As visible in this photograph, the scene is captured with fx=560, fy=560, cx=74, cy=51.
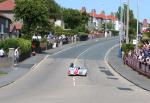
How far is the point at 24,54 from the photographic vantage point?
214ft

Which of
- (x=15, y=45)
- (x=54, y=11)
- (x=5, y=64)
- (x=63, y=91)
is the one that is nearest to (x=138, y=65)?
(x=5, y=64)

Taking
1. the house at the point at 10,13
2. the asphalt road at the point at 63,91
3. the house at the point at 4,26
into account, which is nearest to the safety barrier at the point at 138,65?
the asphalt road at the point at 63,91

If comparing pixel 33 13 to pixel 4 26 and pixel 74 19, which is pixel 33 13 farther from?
pixel 74 19

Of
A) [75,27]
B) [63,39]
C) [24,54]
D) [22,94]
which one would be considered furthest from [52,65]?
[75,27]

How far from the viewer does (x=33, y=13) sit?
8006 centimetres

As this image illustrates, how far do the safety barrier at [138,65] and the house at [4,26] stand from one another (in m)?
34.1

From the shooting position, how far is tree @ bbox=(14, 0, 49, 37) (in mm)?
79938

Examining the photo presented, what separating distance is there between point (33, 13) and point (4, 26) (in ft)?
54.6

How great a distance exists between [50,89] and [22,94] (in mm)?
4101

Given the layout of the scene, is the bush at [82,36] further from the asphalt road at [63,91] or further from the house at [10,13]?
the asphalt road at [63,91]

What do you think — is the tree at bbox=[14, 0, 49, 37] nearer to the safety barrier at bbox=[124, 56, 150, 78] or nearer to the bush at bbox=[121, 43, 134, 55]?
the bush at bbox=[121, 43, 134, 55]

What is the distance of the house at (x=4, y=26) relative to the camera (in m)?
92.6

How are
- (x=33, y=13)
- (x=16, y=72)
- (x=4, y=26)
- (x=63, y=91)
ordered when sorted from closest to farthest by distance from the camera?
(x=63, y=91), (x=16, y=72), (x=33, y=13), (x=4, y=26)

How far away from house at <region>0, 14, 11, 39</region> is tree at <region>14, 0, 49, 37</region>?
34.0 feet
